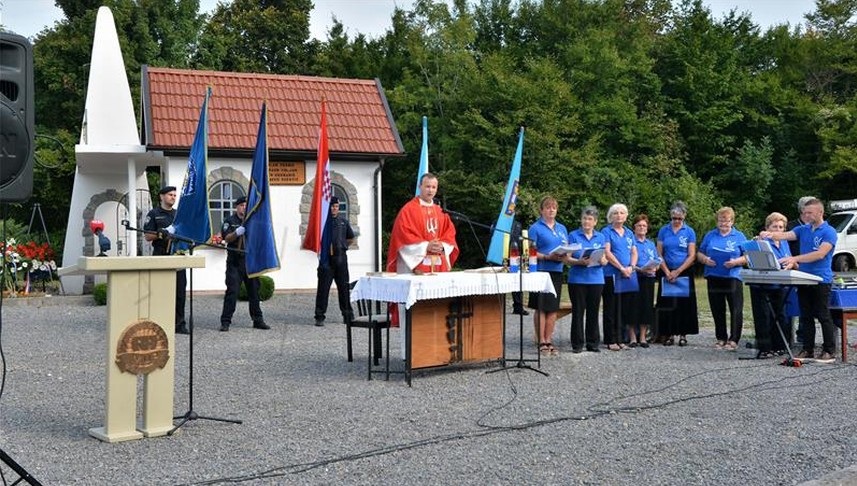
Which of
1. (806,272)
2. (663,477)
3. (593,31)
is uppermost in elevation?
(593,31)

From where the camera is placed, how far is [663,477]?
5641mm

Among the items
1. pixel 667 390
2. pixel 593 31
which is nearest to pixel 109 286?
pixel 667 390

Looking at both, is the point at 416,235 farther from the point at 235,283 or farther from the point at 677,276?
the point at 235,283

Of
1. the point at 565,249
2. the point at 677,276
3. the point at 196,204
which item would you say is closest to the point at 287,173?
the point at 196,204

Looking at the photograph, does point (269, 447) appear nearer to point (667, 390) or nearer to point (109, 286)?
point (109, 286)

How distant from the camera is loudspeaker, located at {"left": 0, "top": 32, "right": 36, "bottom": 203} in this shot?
4.58m

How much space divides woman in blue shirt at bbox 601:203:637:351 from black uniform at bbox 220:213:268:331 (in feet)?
16.3

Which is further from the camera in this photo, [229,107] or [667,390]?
[229,107]

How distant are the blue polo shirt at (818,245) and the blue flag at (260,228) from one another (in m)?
6.23

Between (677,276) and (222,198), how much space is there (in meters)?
10.8

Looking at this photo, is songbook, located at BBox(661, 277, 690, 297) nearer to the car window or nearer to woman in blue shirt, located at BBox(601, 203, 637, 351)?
woman in blue shirt, located at BBox(601, 203, 637, 351)

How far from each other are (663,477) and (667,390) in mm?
3123

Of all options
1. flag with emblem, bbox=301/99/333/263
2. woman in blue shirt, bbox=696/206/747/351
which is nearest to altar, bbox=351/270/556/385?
woman in blue shirt, bbox=696/206/747/351

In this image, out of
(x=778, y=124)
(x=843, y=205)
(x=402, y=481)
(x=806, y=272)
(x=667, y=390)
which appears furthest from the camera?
(x=778, y=124)
